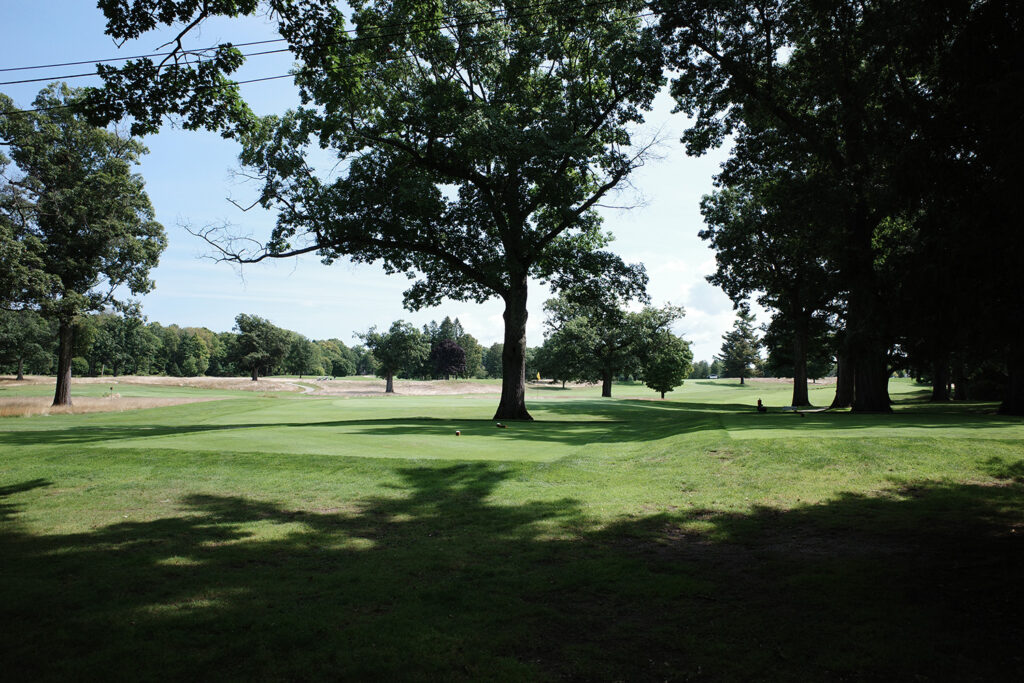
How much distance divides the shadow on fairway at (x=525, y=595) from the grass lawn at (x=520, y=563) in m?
0.03

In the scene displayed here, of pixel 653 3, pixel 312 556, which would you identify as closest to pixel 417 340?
pixel 653 3

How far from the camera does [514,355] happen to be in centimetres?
2597

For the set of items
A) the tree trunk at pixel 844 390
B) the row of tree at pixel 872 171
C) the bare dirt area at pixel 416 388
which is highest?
the row of tree at pixel 872 171

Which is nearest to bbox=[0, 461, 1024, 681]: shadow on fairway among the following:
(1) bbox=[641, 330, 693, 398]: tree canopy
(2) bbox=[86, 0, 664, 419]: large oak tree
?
(2) bbox=[86, 0, 664, 419]: large oak tree

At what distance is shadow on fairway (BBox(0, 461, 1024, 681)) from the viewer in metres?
4.09

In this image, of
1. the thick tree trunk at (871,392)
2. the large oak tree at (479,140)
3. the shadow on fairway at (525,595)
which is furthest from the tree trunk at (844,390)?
the shadow on fairway at (525,595)

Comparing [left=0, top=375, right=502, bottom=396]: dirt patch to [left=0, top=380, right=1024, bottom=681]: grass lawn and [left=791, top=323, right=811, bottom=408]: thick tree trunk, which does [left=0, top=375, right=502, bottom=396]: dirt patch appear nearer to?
[left=791, top=323, right=811, bottom=408]: thick tree trunk

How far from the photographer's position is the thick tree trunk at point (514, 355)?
84.0 ft

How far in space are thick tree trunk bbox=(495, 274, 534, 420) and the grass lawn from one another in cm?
1326

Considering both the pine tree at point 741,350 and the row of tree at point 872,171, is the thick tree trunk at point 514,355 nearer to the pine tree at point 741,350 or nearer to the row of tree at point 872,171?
the row of tree at point 872,171

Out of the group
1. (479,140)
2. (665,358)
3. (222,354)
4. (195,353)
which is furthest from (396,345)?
(195,353)

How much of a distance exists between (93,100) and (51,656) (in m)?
8.74

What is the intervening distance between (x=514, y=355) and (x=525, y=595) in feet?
67.3

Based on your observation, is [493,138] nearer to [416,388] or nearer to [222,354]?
[416,388]
